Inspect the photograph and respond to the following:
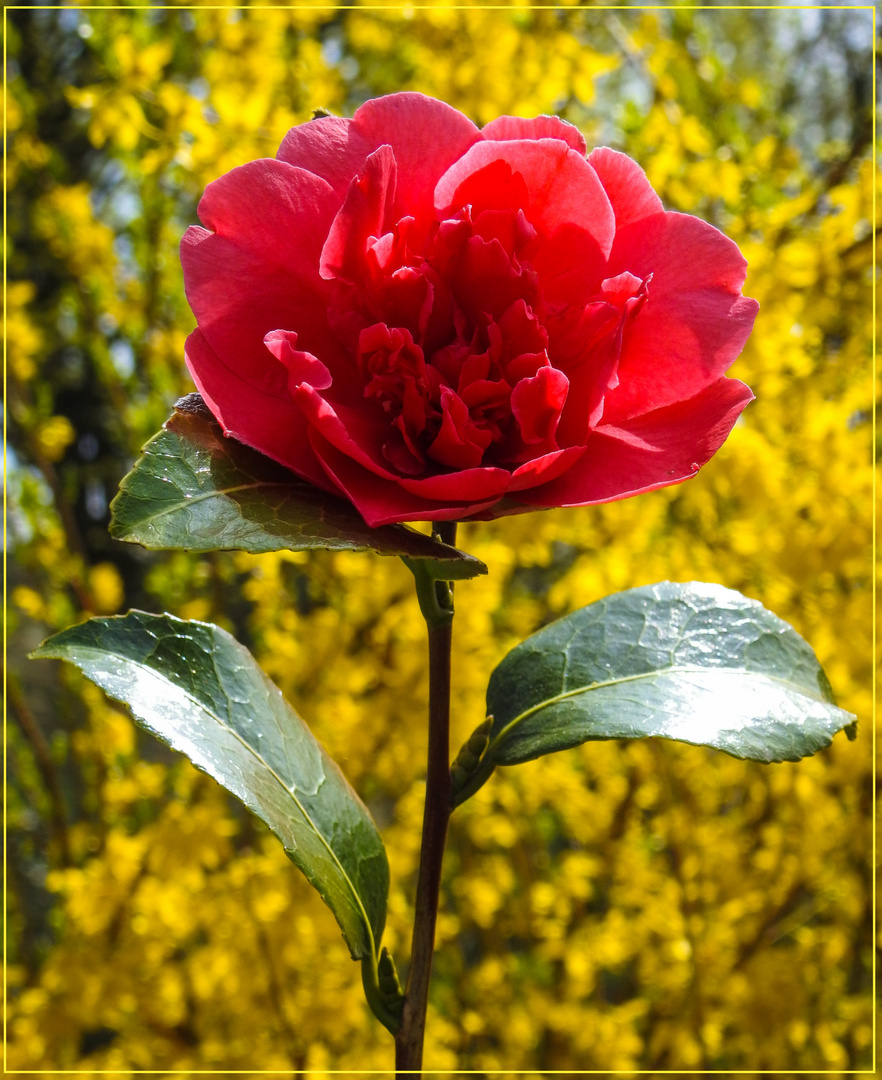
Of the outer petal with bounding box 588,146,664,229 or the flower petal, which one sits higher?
the outer petal with bounding box 588,146,664,229

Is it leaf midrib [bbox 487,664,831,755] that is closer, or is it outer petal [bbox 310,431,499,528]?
outer petal [bbox 310,431,499,528]

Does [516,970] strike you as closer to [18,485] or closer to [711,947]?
[711,947]

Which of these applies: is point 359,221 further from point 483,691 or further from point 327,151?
point 483,691

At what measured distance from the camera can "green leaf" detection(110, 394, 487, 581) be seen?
0.35 metres

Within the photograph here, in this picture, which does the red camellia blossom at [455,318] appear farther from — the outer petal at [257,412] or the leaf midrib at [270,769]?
the leaf midrib at [270,769]

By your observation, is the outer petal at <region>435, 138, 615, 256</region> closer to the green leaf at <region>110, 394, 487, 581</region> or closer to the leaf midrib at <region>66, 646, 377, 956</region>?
the green leaf at <region>110, 394, 487, 581</region>

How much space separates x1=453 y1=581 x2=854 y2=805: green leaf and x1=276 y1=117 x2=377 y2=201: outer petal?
26 centimetres

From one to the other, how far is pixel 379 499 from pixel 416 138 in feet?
0.57

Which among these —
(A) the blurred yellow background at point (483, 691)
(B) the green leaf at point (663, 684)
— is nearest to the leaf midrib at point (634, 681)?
(B) the green leaf at point (663, 684)

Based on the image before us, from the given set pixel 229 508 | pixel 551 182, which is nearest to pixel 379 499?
pixel 229 508

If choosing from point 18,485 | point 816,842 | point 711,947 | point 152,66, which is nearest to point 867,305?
point 816,842

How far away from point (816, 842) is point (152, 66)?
1.62 m

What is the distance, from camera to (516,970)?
1.69m

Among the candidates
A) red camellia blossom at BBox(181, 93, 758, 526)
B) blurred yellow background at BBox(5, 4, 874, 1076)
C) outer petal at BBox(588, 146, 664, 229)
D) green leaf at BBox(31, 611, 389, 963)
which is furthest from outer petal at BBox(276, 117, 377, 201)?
blurred yellow background at BBox(5, 4, 874, 1076)
